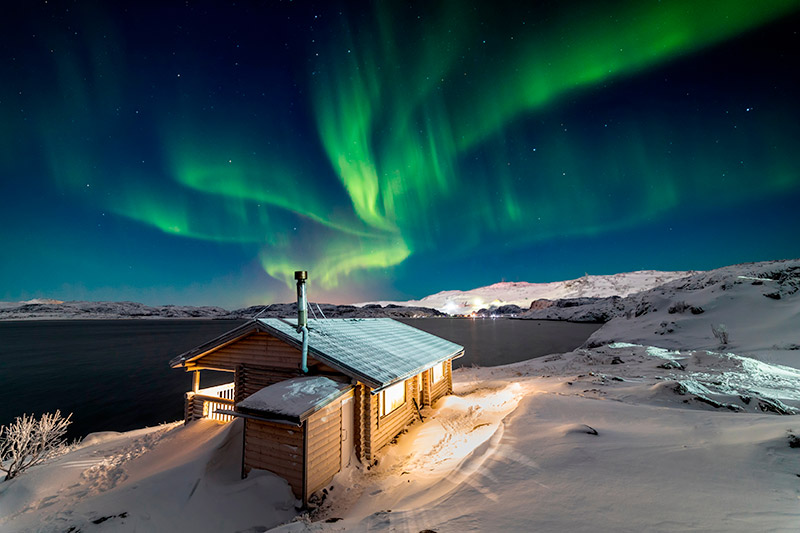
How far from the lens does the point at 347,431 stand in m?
11.1

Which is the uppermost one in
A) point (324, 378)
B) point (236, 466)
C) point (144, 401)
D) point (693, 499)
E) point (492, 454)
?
point (324, 378)

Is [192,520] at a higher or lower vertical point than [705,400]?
lower

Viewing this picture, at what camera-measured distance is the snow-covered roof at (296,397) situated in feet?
29.1

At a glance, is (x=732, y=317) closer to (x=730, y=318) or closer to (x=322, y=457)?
(x=730, y=318)

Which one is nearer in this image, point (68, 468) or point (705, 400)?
point (705, 400)

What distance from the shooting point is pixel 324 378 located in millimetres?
10898

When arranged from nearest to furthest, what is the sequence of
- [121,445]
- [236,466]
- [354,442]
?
[236,466], [354,442], [121,445]

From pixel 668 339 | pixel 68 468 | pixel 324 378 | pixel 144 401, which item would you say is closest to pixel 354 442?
pixel 324 378

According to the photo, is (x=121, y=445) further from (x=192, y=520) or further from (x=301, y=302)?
(x=301, y=302)

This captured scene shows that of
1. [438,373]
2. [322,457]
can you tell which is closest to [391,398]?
[322,457]

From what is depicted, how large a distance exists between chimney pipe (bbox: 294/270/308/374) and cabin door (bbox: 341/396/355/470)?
6.27 ft

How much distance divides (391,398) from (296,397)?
5213mm

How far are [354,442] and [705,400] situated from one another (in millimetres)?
12515

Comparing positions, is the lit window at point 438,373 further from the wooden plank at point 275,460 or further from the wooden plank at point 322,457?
the wooden plank at point 275,460
